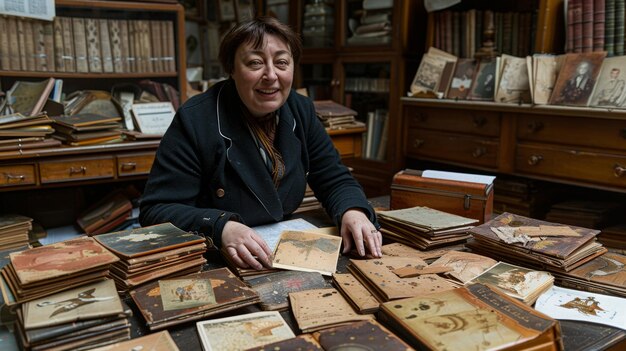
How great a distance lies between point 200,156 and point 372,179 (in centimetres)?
219

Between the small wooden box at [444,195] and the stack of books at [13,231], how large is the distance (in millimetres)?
1872

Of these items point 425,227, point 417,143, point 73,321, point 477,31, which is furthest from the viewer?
point 417,143

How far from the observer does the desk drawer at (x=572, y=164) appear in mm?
2320

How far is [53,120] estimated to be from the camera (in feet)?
8.47

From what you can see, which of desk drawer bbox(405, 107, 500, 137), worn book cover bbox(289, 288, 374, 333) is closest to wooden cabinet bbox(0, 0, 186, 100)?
desk drawer bbox(405, 107, 500, 137)

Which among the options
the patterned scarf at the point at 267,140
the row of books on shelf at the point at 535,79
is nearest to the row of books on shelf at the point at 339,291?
the patterned scarf at the point at 267,140

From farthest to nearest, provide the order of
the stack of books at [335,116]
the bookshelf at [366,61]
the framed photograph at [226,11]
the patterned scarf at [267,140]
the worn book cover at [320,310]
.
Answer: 1. the framed photograph at [226,11]
2. the bookshelf at [366,61]
3. the stack of books at [335,116]
4. the patterned scarf at [267,140]
5. the worn book cover at [320,310]

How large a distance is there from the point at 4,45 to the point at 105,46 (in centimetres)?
50

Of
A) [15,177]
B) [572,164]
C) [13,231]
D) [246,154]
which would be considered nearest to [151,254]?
[246,154]

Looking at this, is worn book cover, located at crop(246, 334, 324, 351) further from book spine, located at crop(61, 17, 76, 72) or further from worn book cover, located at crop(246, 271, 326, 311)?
book spine, located at crop(61, 17, 76, 72)

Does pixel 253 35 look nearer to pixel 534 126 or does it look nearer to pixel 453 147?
pixel 534 126

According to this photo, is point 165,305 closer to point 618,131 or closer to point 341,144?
point 618,131

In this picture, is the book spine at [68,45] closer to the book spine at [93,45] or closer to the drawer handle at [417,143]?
the book spine at [93,45]

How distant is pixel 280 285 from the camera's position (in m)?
1.15
